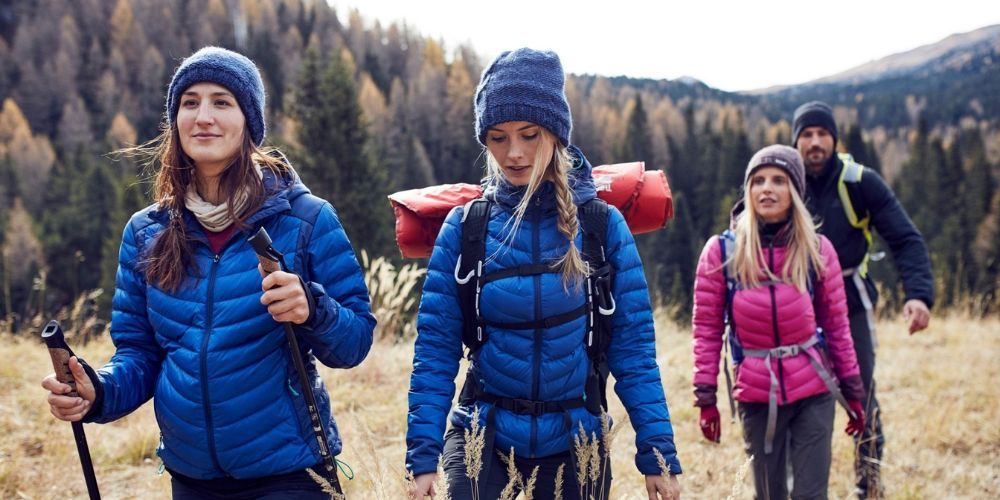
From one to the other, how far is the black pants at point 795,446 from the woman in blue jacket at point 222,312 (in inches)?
83.9

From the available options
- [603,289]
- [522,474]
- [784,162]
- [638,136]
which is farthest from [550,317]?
[638,136]

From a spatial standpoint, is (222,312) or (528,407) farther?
(528,407)

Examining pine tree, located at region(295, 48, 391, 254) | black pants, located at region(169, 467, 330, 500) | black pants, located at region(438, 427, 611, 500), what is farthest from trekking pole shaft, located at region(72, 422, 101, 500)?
pine tree, located at region(295, 48, 391, 254)

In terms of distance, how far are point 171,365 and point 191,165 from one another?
2.14 ft

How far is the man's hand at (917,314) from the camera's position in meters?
3.84

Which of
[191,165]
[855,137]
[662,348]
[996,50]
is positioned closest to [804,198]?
[191,165]

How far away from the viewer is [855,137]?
62.9 m

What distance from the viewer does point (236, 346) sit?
6.31 feet

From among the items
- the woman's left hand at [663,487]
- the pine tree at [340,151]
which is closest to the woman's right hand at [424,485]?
the woman's left hand at [663,487]

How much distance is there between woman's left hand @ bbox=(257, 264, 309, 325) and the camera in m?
1.68

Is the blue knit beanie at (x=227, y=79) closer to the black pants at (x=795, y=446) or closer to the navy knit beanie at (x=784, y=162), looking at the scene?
the navy knit beanie at (x=784, y=162)

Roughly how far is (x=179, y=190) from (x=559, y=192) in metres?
1.22

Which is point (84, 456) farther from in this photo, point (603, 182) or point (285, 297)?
point (603, 182)

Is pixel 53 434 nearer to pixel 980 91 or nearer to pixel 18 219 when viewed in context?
pixel 18 219
